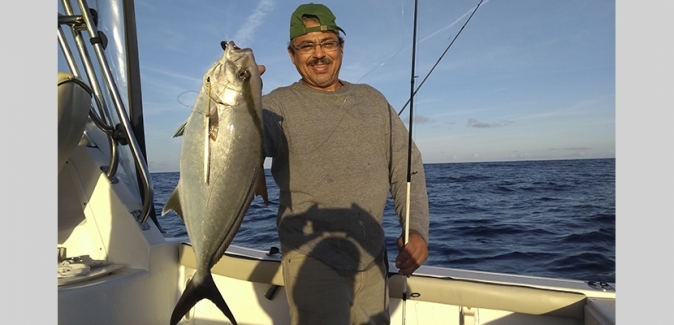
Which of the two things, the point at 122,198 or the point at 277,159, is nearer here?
the point at 277,159

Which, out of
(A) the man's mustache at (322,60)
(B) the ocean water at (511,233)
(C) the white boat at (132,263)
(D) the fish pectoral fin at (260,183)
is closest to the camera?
(D) the fish pectoral fin at (260,183)

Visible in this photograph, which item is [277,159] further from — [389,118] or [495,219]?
[495,219]

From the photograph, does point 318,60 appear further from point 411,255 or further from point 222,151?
point 411,255

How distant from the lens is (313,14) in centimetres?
224

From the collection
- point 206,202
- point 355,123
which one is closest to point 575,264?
point 355,123

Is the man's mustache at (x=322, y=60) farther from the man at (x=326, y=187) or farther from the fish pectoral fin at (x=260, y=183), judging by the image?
the fish pectoral fin at (x=260, y=183)

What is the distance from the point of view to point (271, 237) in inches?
344

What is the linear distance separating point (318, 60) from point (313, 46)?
0.07 meters

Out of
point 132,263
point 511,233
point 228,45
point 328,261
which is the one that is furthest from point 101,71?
point 511,233

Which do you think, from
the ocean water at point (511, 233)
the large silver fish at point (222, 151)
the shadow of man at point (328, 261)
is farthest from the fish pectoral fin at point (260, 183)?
the ocean water at point (511, 233)

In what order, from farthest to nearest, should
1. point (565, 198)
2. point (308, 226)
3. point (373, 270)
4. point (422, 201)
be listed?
point (565, 198)
point (422, 201)
point (373, 270)
point (308, 226)

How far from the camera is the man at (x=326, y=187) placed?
7.27 ft

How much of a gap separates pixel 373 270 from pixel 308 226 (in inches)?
17.7

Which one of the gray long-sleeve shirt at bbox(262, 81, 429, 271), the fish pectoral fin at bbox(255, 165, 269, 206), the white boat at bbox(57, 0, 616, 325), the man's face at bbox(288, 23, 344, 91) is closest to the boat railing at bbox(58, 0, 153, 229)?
the white boat at bbox(57, 0, 616, 325)
